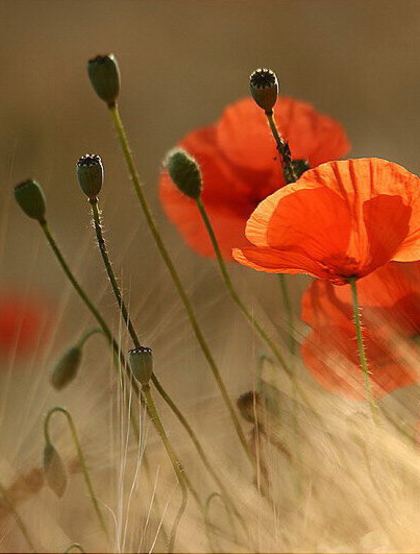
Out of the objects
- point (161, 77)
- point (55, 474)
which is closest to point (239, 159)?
point (55, 474)

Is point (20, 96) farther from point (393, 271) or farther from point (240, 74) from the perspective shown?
point (393, 271)

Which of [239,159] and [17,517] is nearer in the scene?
[17,517]

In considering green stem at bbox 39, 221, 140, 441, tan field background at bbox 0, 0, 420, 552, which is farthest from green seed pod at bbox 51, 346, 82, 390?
tan field background at bbox 0, 0, 420, 552

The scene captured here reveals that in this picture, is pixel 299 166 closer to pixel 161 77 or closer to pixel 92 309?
pixel 92 309

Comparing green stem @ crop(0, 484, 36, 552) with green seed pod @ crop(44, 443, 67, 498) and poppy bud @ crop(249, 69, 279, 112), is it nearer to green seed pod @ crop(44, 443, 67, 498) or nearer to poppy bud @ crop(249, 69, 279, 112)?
green seed pod @ crop(44, 443, 67, 498)

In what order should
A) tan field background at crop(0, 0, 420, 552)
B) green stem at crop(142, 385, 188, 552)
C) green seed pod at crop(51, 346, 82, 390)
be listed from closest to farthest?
green stem at crop(142, 385, 188, 552) → green seed pod at crop(51, 346, 82, 390) → tan field background at crop(0, 0, 420, 552)

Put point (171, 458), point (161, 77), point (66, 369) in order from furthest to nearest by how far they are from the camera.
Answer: point (161, 77)
point (66, 369)
point (171, 458)

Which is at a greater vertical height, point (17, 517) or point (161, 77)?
point (161, 77)
